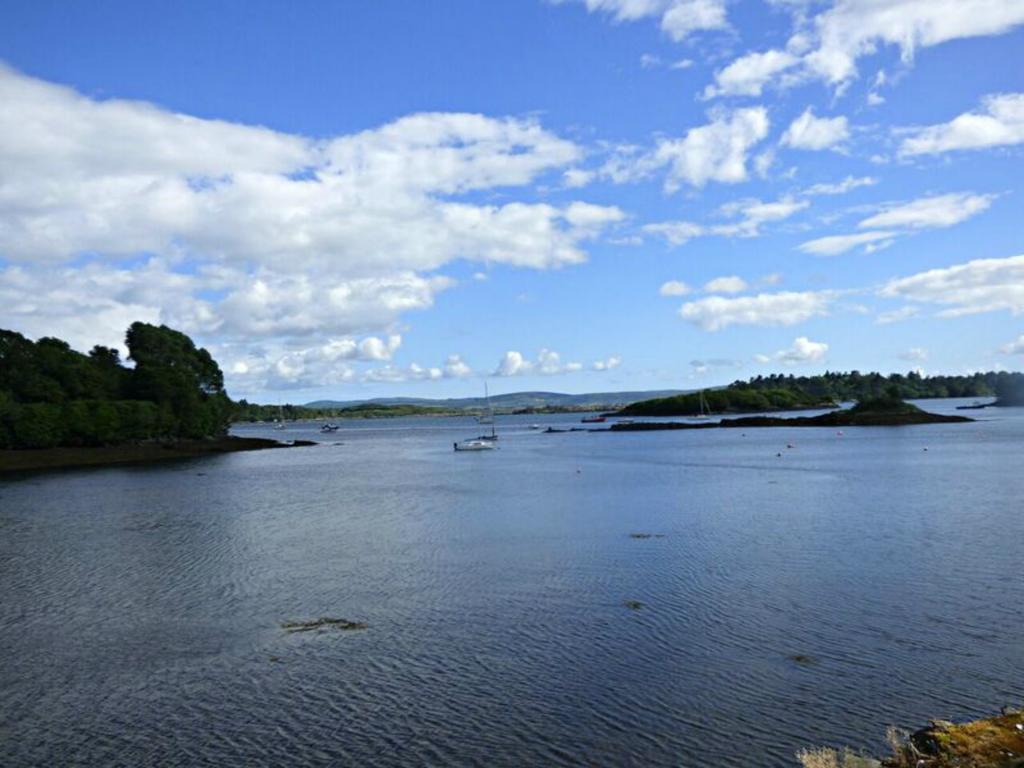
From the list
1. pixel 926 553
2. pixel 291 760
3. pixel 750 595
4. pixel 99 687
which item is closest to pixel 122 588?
pixel 99 687

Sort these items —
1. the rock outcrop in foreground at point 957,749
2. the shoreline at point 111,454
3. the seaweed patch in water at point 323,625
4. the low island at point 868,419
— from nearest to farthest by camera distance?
the rock outcrop in foreground at point 957,749 < the seaweed patch in water at point 323,625 < the shoreline at point 111,454 < the low island at point 868,419

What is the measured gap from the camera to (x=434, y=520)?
130 feet

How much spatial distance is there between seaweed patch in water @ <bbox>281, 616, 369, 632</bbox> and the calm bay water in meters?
0.37

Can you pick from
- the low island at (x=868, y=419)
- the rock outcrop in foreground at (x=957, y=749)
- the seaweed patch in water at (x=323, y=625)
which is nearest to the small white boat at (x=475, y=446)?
the low island at (x=868, y=419)

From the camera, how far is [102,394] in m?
115

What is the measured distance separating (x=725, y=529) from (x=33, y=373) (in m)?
103

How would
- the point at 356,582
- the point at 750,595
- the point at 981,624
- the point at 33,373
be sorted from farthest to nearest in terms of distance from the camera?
1. the point at 33,373
2. the point at 356,582
3. the point at 750,595
4. the point at 981,624

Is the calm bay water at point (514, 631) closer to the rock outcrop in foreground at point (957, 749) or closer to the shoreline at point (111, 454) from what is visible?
the rock outcrop in foreground at point (957, 749)

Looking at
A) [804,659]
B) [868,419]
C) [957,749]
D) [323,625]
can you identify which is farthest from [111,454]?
[868,419]

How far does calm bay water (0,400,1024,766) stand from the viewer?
13023 millimetres

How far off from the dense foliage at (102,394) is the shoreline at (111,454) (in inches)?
71.8

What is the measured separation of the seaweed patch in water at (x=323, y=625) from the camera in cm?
1961

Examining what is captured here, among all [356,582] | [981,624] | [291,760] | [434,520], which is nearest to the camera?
[291,760]

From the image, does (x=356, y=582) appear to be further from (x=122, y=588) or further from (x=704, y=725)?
(x=704, y=725)
